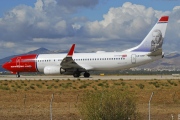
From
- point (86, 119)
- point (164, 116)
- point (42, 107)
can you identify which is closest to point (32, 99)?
point (42, 107)


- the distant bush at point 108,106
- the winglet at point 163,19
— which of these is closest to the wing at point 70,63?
the winglet at point 163,19

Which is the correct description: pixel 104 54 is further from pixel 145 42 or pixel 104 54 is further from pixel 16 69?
pixel 16 69

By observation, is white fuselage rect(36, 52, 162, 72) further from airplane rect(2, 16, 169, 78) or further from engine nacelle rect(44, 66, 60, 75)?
engine nacelle rect(44, 66, 60, 75)

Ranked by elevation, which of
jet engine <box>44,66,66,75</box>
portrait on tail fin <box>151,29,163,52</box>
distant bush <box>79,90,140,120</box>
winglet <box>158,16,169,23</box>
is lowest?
distant bush <box>79,90,140,120</box>

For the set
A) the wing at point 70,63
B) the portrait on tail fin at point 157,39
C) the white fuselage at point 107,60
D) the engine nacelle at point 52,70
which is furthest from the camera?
the portrait on tail fin at point 157,39

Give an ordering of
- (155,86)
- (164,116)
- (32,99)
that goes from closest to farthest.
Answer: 1. (164,116)
2. (32,99)
3. (155,86)

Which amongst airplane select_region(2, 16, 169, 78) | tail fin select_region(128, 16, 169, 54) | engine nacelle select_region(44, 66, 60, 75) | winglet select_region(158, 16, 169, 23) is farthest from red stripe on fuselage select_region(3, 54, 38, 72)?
winglet select_region(158, 16, 169, 23)

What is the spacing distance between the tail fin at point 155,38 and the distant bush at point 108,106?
138 ft

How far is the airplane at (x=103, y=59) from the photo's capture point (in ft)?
194

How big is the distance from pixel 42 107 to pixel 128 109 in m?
10.8

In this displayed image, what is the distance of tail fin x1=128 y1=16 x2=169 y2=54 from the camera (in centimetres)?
6061

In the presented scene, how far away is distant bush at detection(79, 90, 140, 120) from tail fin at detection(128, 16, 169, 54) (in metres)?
42.0

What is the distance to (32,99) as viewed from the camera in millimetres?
32281

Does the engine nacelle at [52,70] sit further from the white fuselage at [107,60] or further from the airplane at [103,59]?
the white fuselage at [107,60]
